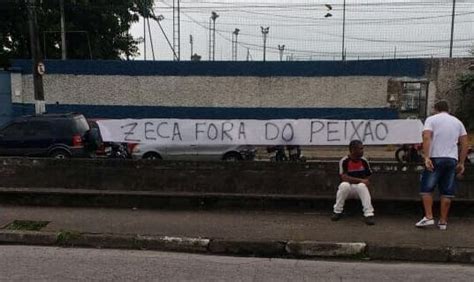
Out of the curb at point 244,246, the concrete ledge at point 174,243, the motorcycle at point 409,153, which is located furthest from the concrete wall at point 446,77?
the concrete ledge at point 174,243

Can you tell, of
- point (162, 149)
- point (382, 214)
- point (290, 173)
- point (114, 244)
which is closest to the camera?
point (114, 244)

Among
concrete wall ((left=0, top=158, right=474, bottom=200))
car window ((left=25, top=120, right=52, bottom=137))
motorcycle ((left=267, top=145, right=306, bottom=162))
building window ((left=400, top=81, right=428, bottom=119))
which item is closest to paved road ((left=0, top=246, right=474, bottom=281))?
concrete wall ((left=0, top=158, right=474, bottom=200))

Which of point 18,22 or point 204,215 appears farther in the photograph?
point 18,22

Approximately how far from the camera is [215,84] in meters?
28.6

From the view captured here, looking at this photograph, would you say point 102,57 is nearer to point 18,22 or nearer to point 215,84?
point 18,22

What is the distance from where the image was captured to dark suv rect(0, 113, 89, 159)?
55.8ft

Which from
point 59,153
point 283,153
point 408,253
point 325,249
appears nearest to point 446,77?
point 283,153

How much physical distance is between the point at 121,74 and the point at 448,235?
2377 cm

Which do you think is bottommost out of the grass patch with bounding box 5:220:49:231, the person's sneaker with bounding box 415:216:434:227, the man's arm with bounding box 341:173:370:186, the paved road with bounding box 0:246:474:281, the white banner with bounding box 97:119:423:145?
the paved road with bounding box 0:246:474:281

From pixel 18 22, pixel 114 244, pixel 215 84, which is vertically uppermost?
pixel 18 22

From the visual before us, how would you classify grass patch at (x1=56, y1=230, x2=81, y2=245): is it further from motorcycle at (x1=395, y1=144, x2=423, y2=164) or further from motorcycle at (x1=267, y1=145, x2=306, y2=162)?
motorcycle at (x1=395, y1=144, x2=423, y2=164)

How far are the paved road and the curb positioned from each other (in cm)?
19

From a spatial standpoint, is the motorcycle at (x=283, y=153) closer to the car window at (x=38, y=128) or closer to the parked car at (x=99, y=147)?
the parked car at (x=99, y=147)

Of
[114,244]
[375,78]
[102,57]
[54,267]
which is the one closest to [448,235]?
[114,244]
